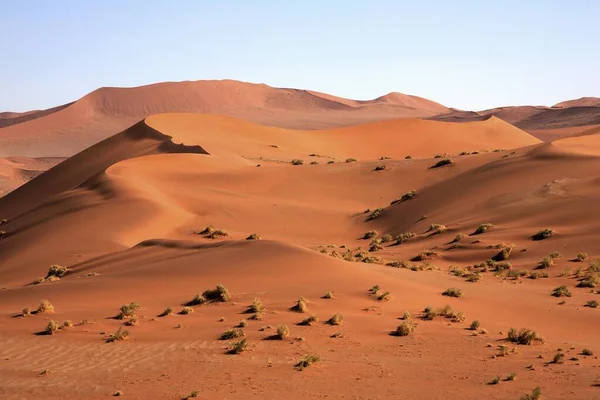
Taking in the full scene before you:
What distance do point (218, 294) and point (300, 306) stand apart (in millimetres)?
1815

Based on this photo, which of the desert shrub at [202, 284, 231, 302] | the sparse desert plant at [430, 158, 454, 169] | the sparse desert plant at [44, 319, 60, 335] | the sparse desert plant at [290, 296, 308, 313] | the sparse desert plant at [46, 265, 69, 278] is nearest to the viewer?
the sparse desert plant at [44, 319, 60, 335]

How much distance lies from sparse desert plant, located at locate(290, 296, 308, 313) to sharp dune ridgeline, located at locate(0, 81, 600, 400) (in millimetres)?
23

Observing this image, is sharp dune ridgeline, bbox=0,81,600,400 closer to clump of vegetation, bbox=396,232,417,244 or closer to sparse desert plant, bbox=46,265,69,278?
sparse desert plant, bbox=46,265,69,278

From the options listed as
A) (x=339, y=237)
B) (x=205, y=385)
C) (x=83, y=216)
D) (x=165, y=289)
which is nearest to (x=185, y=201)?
(x=83, y=216)

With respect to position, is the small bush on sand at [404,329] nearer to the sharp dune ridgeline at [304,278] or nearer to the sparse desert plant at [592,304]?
the sharp dune ridgeline at [304,278]

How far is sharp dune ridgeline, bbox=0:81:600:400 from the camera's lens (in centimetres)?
950

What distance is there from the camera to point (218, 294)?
1393 centimetres

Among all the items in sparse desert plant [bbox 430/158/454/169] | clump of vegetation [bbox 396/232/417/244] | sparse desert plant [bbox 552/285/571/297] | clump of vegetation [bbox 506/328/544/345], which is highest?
sparse desert plant [bbox 430/158/454/169]

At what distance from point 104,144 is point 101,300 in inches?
1608

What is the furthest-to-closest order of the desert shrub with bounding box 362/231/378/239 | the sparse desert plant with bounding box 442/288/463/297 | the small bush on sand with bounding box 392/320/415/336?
1. the desert shrub with bounding box 362/231/378/239
2. the sparse desert plant with bounding box 442/288/463/297
3. the small bush on sand with bounding box 392/320/415/336

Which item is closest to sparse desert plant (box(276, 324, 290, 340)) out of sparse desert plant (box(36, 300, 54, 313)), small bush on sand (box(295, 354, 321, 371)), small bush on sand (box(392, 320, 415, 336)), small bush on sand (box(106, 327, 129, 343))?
small bush on sand (box(295, 354, 321, 371))

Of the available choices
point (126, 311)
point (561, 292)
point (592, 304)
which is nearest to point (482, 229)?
point (561, 292)

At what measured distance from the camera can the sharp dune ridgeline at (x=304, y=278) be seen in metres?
9.50

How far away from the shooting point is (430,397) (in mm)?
8539
